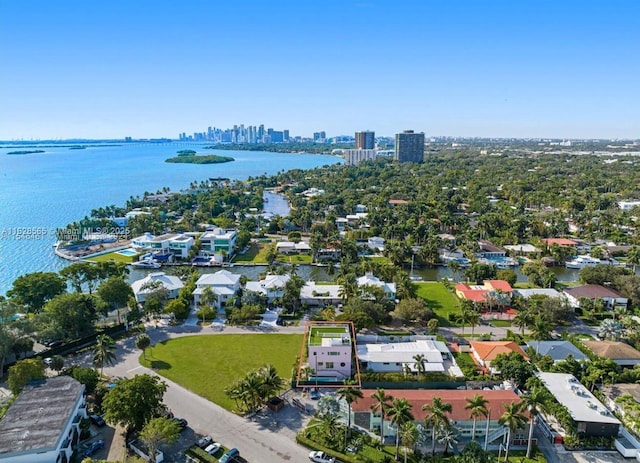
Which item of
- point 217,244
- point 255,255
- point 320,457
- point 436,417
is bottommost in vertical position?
point 255,255

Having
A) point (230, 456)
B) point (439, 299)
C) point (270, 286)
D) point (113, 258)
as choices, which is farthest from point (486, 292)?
point (113, 258)

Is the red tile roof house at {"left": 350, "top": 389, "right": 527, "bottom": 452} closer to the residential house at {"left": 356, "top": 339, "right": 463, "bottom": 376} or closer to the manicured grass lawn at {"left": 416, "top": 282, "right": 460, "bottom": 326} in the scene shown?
the residential house at {"left": 356, "top": 339, "right": 463, "bottom": 376}

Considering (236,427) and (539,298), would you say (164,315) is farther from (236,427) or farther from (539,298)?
(539,298)

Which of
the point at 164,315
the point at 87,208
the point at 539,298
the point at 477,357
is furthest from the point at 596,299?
the point at 87,208

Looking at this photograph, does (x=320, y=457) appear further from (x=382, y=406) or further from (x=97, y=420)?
(x=97, y=420)

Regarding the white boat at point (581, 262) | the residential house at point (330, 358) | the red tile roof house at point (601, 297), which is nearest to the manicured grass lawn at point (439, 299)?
the red tile roof house at point (601, 297)

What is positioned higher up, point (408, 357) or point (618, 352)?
point (618, 352)

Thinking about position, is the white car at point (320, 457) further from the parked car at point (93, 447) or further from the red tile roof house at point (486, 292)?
the red tile roof house at point (486, 292)
